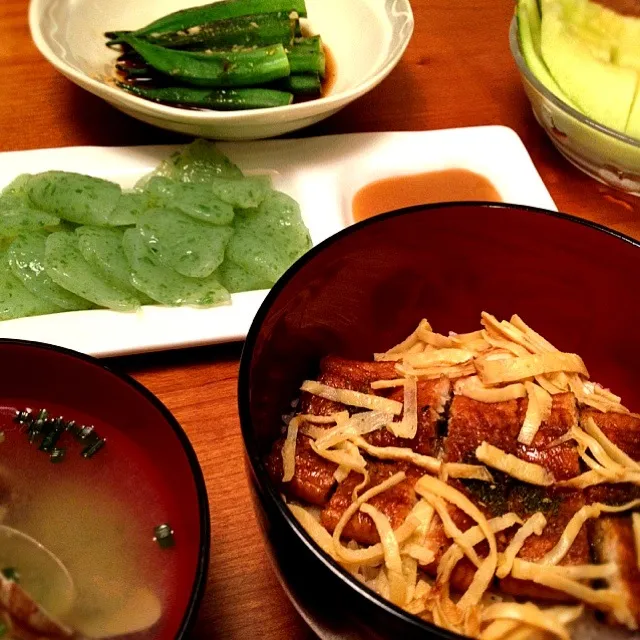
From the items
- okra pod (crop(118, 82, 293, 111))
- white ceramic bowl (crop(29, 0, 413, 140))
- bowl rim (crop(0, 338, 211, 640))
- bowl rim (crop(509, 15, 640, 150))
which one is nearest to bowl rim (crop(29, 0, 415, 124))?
white ceramic bowl (crop(29, 0, 413, 140))

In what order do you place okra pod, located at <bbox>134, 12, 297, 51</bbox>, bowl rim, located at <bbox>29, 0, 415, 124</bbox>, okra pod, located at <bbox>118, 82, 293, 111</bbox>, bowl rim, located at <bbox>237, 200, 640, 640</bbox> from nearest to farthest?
bowl rim, located at <bbox>237, 200, 640, 640</bbox> < bowl rim, located at <bbox>29, 0, 415, 124</bbox> < okra pod, located at <bbox>118, 82, 293, 111</bbox> < okra pod, located at <bbox>134, 12, 297, 51</bbox>

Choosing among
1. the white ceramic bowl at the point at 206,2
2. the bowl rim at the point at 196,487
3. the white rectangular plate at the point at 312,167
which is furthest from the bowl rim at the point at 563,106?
the bowl rim at the point at 196,487

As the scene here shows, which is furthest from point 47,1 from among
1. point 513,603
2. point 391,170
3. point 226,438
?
point 513,603

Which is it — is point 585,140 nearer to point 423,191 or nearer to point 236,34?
point 423,191

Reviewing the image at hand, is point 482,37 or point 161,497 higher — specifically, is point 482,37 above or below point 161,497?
above

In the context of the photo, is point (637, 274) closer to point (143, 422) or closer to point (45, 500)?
point (143, 422)

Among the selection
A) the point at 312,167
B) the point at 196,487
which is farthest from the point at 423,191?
the point at 196,487

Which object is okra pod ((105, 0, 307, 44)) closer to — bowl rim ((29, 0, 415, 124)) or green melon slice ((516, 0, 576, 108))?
bowl rim ((29, 0, 415, 124))
